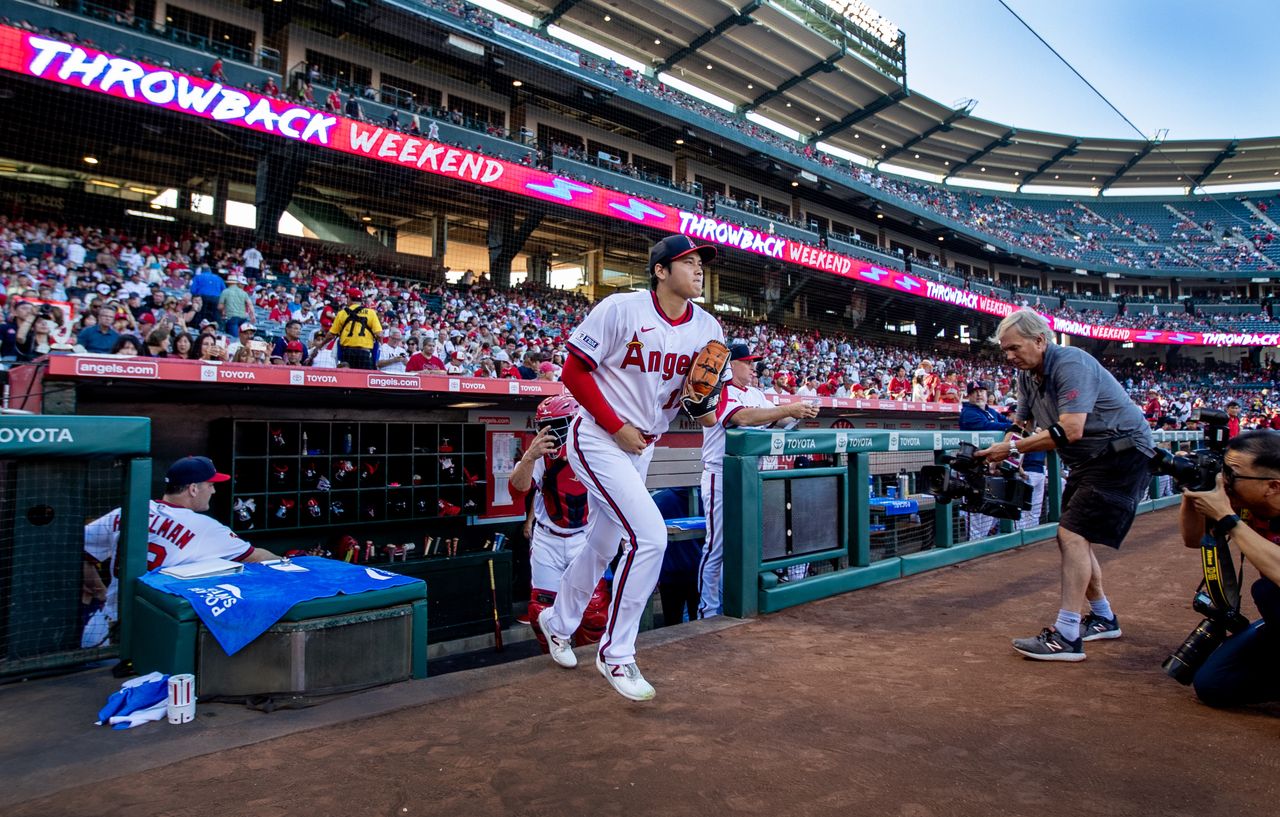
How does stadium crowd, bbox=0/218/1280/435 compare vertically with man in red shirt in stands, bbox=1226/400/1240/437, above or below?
above

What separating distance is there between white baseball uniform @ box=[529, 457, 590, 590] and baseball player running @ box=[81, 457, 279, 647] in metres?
1.38

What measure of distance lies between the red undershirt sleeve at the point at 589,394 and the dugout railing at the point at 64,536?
1.73 m

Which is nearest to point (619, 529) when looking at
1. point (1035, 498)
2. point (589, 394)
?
point (589, 394)

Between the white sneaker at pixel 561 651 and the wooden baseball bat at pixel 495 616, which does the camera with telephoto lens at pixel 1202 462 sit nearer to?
the white sneaker at pixel 561 651

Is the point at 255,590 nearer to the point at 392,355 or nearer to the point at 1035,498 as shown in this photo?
the point at 1035,498

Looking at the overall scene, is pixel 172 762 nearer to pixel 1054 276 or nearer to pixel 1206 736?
pixel 1206 736

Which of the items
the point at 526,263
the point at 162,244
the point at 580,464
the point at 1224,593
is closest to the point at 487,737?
the point at 580,464

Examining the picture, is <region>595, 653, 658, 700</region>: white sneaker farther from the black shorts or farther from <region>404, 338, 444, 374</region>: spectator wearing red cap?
<region>404, 338, 444, 374</region>: spectator wearing red cap

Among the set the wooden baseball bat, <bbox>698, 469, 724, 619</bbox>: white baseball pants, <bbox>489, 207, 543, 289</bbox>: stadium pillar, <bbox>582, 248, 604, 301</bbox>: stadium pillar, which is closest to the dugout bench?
<bbox>698, 469, 724, 619</bbox>: white baseball pants

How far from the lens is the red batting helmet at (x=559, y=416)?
150 inches

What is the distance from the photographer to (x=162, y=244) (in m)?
13.8

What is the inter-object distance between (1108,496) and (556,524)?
2.72 metres

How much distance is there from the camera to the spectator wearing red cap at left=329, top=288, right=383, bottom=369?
8617 mm

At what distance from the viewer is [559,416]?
399cm
